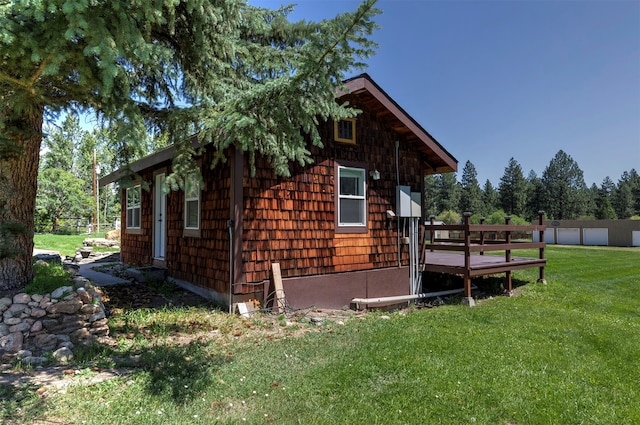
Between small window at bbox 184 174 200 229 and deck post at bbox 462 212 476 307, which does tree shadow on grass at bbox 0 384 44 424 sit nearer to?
small window at bbox 184 174 200 229

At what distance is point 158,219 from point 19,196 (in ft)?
14.6

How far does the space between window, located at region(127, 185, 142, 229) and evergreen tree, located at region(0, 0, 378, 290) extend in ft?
17.3

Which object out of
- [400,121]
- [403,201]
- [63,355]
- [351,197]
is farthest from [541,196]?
[63,355]

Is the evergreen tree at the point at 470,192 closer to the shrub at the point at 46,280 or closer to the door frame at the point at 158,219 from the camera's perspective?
the door frame at the point at 158,219

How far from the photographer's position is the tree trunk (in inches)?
183

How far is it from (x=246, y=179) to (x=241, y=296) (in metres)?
2.02

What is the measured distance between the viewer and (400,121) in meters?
8.09

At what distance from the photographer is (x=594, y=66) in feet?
51.9

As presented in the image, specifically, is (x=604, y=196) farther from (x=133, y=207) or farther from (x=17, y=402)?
(x=17, y=402)

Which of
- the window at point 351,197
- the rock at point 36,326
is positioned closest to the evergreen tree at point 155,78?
the rock at point 36,326

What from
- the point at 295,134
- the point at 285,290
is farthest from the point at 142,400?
the point at 285,290

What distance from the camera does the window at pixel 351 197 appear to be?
761 cm

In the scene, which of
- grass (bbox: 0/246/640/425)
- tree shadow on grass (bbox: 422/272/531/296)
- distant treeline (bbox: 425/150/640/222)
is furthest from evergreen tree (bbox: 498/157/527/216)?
grass (bbox: 0/246/640/425)

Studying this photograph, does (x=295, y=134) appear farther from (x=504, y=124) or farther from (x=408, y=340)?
(x=504, y=124)
